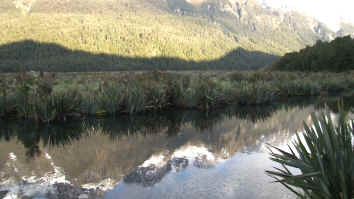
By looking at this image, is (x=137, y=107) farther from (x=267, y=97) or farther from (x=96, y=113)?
(x=267, y=97)

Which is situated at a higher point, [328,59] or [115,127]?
[328,59]

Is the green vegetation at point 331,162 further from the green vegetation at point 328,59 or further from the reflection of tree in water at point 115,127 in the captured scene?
the green vegetation at point 328,59

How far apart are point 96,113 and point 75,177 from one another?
4.98m

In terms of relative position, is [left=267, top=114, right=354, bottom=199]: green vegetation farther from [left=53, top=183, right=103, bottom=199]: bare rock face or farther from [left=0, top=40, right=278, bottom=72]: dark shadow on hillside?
[left=0, top=40, right=278, bottom=72]: dark shadow on hillside

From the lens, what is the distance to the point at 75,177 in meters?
3.62

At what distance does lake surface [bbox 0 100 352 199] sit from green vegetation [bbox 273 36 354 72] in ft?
105

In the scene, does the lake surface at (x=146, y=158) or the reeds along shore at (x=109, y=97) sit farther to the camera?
the reeds along shore at (x=109, y=97)

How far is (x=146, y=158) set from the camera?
4410 mm

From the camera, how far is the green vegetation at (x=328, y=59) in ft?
115

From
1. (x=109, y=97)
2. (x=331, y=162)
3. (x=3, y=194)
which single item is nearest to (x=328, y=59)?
(x=109, y=97)

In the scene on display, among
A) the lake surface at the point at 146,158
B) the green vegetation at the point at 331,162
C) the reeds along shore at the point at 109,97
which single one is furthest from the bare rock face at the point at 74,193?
the reeds along shore at the point at 109,97

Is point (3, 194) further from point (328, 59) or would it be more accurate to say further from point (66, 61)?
point (66, 61)

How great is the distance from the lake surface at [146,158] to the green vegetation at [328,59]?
32.0 m

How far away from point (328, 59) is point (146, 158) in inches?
1440
